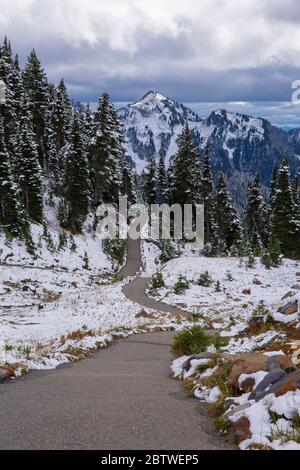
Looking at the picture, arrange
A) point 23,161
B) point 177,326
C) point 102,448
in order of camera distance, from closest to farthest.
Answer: point 102,448
point 177,326
point 23,161

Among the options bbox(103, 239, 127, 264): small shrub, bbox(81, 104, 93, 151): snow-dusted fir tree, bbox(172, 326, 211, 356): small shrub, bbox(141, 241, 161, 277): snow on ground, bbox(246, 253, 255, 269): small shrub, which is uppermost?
bbox(81, 104, 93, 151): snow-dusted fir tree

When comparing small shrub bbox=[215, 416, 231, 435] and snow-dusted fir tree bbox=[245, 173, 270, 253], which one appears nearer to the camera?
small shrub bbox=[215, 416, 231, 435]

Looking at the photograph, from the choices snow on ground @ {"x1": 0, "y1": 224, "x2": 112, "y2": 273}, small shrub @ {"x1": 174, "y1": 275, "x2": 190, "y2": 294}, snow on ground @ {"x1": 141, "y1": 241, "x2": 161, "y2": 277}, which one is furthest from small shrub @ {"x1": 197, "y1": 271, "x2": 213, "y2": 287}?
snow on ground @ {"x1": 141, "y1": 241, "x2": 161, "y2": 277}

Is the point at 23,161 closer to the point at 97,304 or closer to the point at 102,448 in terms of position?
the point at 97,304

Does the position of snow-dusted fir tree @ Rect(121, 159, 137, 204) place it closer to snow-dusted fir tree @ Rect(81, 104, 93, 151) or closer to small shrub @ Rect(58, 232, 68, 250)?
snow-dusted fir tree @ Rect(81, 104, 93, 151)

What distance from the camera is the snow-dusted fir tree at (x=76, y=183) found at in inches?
2068

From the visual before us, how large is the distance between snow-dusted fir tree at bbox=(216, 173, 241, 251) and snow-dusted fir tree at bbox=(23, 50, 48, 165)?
1040 inches

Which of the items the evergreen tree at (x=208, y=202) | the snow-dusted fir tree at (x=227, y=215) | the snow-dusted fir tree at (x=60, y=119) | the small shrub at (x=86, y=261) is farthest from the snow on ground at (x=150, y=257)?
the snow-dusted fir tree at (x=60, y=119)

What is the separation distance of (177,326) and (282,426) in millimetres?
13971

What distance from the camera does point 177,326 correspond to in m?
18.9

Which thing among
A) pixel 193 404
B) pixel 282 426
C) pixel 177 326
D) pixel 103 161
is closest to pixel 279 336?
pixel 193 404

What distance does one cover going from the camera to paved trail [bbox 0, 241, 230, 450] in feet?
16.9

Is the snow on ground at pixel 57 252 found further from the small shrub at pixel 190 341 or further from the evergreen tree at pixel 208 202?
the small shrub at pixel 190 341

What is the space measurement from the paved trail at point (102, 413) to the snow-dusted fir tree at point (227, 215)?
5440 centimetres
